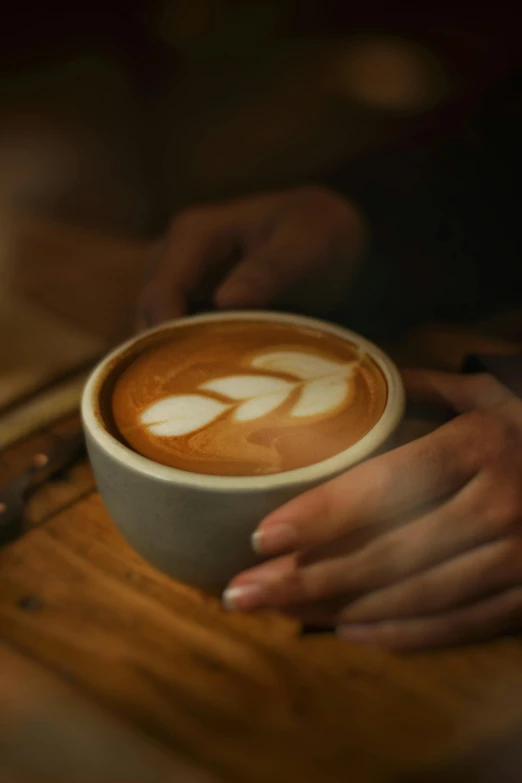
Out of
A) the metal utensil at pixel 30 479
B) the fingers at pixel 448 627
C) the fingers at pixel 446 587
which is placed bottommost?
the fingers at pixel 448 627

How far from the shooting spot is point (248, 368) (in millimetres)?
388

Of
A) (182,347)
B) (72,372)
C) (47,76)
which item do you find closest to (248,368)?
(182,347)

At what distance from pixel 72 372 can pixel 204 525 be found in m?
0.23

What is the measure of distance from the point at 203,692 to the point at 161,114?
480mm

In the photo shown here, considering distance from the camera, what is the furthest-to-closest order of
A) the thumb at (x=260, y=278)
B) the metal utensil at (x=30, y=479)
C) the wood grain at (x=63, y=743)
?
the thumb at (x=260, y=278), the metal utensil at (x=30, y=479), the wood grain at (x=63, y=743)

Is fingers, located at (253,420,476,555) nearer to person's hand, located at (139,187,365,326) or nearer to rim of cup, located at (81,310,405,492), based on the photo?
rim of cup, located at (81,310,405,492)

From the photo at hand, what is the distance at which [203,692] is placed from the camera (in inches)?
11.2

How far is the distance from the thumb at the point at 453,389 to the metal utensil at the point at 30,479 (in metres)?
0.21

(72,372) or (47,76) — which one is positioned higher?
(47,76)

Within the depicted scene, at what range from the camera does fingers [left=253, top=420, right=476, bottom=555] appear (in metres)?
0.27

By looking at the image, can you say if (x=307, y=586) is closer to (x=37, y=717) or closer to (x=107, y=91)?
(x=37, y=717)

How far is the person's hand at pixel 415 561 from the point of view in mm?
290

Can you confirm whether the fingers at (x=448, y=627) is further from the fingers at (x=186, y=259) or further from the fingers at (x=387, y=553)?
the fingers at (x=186, y=259)

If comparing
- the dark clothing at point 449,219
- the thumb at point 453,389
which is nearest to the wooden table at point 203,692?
the thumb at point 453,389
